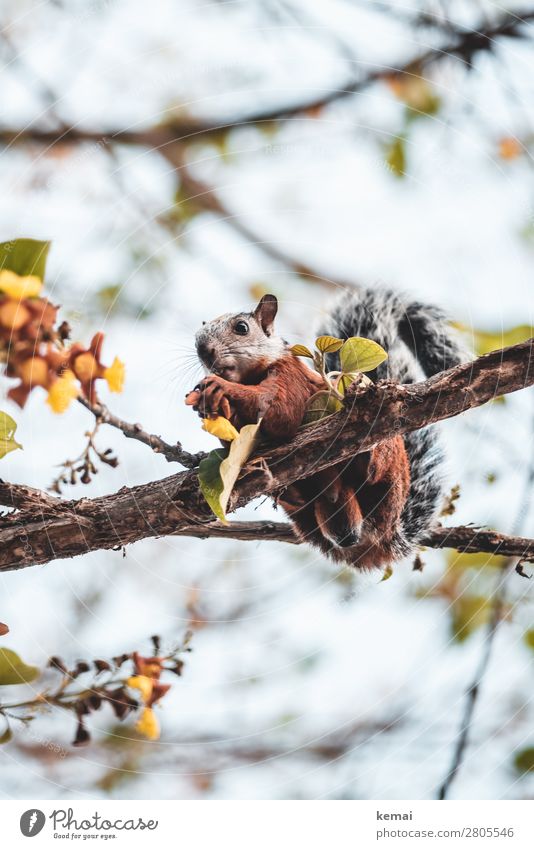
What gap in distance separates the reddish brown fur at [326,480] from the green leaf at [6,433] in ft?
0.62

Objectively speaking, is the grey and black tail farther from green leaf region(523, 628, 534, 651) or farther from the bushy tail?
green leaf region(523, 628, 534, 651)

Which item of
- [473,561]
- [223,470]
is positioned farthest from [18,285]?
[473,561]

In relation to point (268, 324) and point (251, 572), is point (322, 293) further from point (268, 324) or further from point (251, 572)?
point (251, 572)

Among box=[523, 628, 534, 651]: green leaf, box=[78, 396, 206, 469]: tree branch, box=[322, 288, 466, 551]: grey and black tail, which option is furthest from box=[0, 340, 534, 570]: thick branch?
box=[523, 628, 534, 651]: green leaf

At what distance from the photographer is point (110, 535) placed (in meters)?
0.91

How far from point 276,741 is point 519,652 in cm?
46

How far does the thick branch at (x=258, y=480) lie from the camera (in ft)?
2.90

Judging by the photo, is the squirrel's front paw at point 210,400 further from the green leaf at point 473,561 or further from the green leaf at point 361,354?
the green leaf at point 473,561

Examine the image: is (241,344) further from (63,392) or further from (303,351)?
(63,392)

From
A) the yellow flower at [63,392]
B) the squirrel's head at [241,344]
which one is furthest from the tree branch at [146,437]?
the squirrel's head at [241,344]

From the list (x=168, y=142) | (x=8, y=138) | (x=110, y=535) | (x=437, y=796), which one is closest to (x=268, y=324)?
(x=110, y=535)

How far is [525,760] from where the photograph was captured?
127 cm

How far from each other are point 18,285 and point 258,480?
336 mm

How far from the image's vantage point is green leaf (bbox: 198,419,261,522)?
31.5 inches
